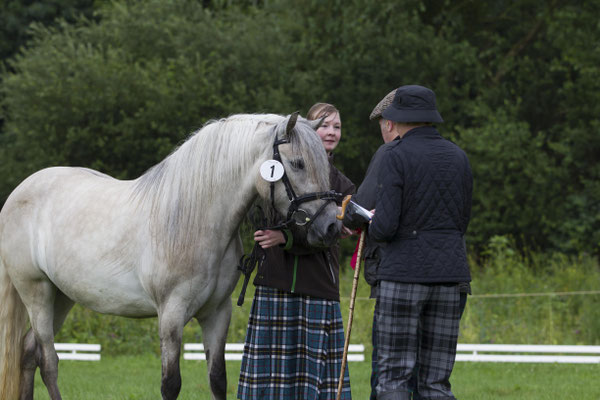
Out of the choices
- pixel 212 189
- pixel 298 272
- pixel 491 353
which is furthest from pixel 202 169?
pixel 491 353

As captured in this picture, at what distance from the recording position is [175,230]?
447cm

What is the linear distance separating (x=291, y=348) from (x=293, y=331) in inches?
3.9

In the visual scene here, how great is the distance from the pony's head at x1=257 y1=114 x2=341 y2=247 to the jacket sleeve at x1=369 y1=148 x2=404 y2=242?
37 cm

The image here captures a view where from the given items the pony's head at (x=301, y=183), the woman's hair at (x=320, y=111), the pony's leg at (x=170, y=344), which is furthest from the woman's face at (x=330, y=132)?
the pony's leg at (x=170, y=344)

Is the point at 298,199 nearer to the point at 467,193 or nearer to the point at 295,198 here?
the point at 295,198

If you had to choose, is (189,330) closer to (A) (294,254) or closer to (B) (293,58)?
(A) (294,254)

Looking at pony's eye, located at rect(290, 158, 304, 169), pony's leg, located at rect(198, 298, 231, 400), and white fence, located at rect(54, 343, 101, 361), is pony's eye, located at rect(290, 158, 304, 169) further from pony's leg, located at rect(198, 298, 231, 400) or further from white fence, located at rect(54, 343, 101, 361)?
white fence, located at rect(54, 343, 101, 361)

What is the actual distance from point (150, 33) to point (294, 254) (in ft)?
52.5

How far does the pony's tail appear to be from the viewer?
540cm

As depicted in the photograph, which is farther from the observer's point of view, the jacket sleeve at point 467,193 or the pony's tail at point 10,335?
the pony's tail at point 10,335

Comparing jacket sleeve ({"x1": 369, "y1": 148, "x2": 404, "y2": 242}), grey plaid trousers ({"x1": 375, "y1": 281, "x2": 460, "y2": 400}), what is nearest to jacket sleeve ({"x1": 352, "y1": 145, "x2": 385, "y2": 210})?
jacket sleeve ({"x1": 369, "y1": 148, "x2": 404, "y2": 242})

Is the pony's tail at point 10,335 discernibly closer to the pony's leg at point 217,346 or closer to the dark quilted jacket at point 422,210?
the pony's leg at point 217,346

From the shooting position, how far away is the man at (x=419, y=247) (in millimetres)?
3779

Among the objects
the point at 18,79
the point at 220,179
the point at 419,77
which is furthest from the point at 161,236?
Result: the point at 18,79
